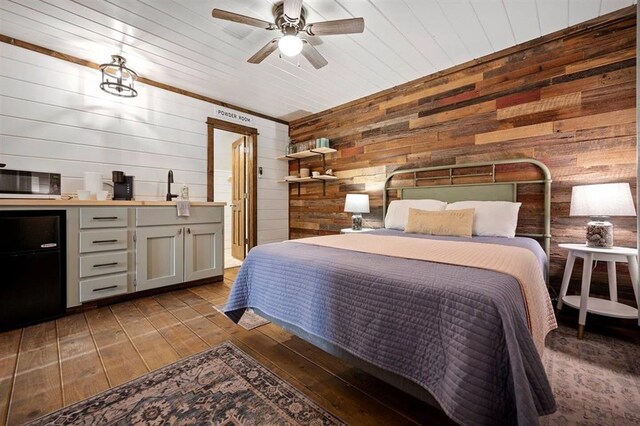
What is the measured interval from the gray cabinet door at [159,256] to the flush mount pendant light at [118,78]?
1474mm

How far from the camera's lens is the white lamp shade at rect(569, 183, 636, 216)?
1.87m

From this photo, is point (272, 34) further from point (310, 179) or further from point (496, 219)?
point (496, 219)

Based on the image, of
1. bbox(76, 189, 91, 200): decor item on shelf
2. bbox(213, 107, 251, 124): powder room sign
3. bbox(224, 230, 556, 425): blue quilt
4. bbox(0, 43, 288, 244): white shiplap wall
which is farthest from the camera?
bbox(213, 107, 251, 124): powder room sign

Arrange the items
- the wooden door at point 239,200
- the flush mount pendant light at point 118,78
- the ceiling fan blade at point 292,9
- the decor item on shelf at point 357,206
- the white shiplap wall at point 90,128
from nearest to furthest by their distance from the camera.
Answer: the ceiling fan blade at point 292,9, the white shiplap wall at point 90,128, the flush mount pendant light at point 118,78, the decor item on shelf at point 357,206, the wooden door at point 239,200

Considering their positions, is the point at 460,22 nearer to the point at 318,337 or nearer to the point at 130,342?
the point at 318,337

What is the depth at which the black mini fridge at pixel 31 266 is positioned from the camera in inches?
80.2

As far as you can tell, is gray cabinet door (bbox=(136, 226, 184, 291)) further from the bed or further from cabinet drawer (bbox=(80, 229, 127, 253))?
the bed

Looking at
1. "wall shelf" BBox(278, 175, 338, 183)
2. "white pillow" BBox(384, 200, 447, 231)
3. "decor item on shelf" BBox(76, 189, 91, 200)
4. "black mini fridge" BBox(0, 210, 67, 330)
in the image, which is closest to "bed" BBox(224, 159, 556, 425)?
"white pillow" BBox(384, 200, 447, 231)

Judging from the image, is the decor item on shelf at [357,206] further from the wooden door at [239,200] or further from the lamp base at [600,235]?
the lamp base at [600,235]

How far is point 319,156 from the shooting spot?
448 cm

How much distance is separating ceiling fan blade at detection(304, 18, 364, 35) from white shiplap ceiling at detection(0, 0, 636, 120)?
0.73 feet

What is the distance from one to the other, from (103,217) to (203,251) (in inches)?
42.0

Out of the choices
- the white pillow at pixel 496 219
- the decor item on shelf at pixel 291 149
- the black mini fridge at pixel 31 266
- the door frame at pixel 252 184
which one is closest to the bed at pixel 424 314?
the white pillow at pixel 496 219

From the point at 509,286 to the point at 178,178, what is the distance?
367 centimetres
